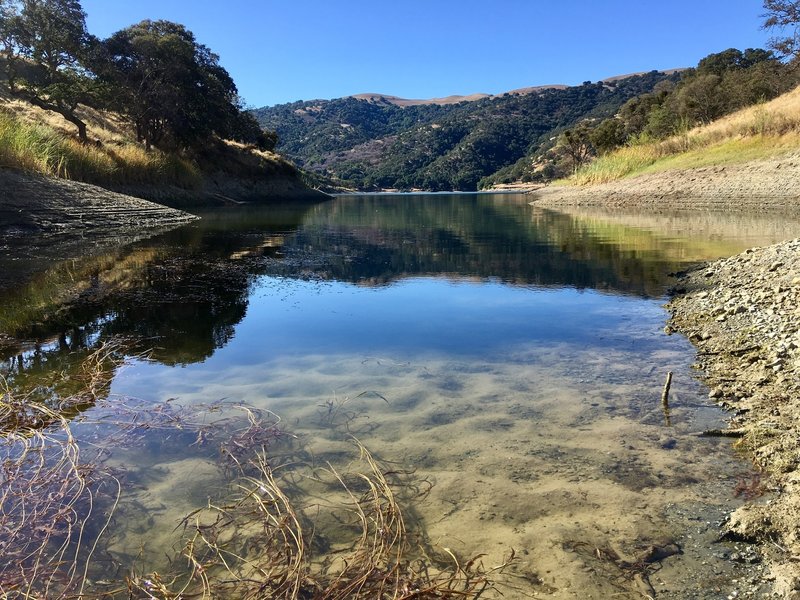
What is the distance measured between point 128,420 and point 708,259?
11665mm

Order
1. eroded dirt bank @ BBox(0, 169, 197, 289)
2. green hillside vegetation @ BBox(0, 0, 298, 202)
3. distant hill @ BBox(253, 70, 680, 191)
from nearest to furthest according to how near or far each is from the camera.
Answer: eroded dirt bank @ BBox(0, 169, 197, 289)
green hillside vegetation @ BBox(0, 0, 298, 202)
distant hill @ BBox(253, 70, 680, 191)

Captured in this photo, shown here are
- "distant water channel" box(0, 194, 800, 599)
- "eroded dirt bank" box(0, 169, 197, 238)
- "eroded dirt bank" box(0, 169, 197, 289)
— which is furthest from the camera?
"eroded dirt bank" box(0, 169, 197, 238)

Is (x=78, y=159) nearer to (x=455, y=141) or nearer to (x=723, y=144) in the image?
(x=723, y=144)

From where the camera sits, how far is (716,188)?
25.7 m

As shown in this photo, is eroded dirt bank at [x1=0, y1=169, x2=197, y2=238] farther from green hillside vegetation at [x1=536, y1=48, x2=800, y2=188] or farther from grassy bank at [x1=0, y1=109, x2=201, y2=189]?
green hillside vegetation at [x1=536, y1=48, x2=800, y2=188]

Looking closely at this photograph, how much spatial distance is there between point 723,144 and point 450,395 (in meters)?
31.0

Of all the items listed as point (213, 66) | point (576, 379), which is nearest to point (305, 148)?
point (213, 66)

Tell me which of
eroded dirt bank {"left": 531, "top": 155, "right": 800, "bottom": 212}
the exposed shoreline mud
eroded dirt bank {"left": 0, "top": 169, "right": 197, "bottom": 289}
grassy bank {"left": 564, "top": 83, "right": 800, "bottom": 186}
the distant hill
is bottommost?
the exposed shoreline mud

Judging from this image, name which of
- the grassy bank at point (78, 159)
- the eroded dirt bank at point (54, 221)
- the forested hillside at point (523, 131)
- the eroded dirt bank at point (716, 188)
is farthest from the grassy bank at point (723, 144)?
the grassy bank at point (78, 159)

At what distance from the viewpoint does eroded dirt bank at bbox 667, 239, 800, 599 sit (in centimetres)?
290

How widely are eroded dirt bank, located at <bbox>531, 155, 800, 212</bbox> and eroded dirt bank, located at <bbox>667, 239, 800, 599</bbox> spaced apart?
1473 cm

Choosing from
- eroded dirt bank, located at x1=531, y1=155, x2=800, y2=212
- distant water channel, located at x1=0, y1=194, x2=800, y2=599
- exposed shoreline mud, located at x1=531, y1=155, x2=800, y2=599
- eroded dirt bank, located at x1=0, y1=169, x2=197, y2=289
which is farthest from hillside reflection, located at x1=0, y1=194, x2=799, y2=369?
eroded dirt bank, located at x1=531, y1=155, x2=800, y2=212

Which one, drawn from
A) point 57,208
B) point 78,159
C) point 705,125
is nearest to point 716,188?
point 705,125

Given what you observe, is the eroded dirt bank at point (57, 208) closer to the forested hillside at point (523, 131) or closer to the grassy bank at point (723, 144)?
the grassy bank at point (723, 144)
